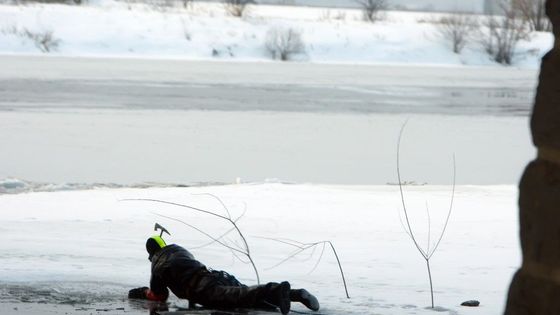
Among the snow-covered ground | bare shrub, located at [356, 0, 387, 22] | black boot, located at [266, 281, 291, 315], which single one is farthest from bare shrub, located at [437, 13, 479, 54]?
black boot, located at [266, 281, 291, 315]

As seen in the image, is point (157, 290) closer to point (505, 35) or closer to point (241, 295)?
point (241, 295)

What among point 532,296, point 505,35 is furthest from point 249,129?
point 505,35

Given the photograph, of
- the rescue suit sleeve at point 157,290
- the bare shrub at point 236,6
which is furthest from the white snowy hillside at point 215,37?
the rescue suit sleeve at point 157,290

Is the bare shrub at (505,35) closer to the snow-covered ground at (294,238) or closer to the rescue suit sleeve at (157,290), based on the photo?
the snow-covered ground at (294,238)

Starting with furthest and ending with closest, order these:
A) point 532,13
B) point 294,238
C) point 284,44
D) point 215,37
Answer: point 532,13 → point 215,37 → point 284,44 → point 294,238

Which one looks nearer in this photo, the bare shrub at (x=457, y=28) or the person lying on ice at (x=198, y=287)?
the person lying on ice at (x=198, y=287)

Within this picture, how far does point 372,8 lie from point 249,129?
46915 mm

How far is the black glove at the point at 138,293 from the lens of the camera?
5348 millimetres

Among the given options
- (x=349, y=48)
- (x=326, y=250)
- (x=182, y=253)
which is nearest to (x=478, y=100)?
(x=326, y=250)

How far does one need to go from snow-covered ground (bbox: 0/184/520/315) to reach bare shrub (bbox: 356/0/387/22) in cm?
5023

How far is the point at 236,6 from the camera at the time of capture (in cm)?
5772

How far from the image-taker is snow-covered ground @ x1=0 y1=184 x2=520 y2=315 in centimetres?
570

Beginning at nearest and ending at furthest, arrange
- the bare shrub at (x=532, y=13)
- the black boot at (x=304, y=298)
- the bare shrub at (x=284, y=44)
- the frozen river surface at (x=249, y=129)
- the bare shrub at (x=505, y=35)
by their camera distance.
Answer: the black boot at (x=304, y=298) → the frozen river surface at (x=249, y=129) → the bare shrub at (x=284, y=44) → the bare shrub at (x=505, y=35) → the bare shrub at (x=532, y=13)

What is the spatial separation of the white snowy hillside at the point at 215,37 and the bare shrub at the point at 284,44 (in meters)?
0.10
